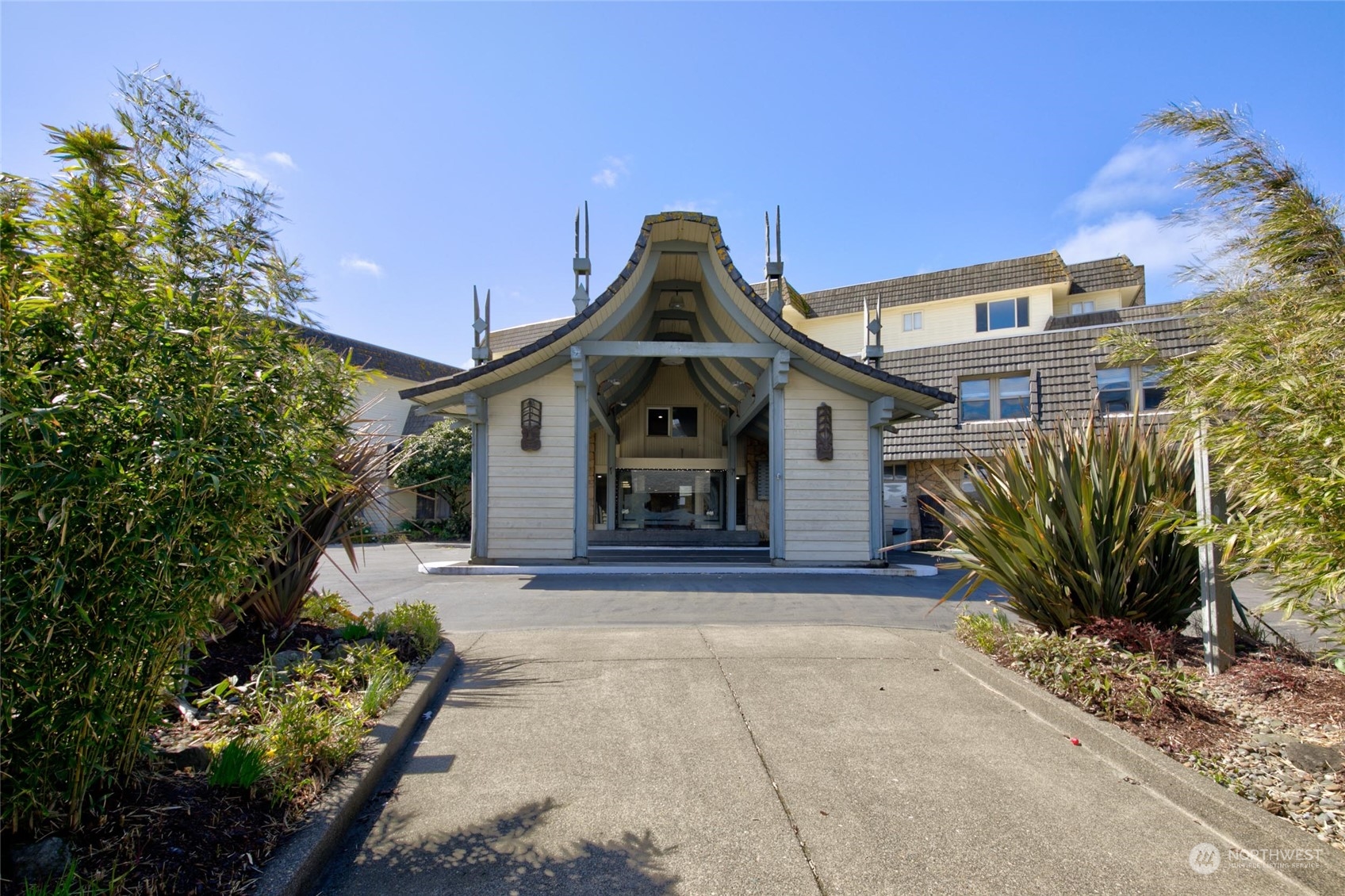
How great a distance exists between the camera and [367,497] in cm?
484

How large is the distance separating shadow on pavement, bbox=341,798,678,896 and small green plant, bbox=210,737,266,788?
1.68ft

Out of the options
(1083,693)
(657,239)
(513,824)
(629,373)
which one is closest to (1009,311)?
(629,373)

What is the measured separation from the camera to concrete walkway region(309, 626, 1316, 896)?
92.2 inches

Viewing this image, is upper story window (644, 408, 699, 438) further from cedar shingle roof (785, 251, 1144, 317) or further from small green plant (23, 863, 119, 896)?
small green plant (23, 863, 119, 896)

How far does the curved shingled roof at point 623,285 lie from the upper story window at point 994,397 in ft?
20.7

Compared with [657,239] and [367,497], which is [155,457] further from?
[657,239]

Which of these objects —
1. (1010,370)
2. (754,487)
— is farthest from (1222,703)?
(754,487)

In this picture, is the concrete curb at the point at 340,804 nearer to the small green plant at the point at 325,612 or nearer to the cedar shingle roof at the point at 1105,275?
the small green plant at the point at 325,612

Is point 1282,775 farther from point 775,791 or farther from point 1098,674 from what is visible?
point 775,791

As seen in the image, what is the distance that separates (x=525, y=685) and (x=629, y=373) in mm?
12855

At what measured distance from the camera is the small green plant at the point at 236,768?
2488 mm

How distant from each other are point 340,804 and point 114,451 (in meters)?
1.59

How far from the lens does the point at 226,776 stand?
249 cm

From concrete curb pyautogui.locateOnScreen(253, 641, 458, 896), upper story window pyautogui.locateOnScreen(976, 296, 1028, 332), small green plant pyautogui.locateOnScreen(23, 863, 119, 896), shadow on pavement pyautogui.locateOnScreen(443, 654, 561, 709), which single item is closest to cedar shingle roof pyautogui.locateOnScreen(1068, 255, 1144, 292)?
upper story window pyautogui.locateOnScreen(976, 296, 1028, 332)
